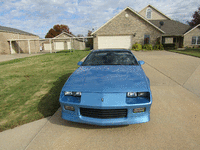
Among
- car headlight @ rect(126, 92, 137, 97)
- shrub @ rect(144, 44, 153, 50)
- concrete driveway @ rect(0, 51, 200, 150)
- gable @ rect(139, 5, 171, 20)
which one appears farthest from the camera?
gable @ rect(139, 5, 171, 20)

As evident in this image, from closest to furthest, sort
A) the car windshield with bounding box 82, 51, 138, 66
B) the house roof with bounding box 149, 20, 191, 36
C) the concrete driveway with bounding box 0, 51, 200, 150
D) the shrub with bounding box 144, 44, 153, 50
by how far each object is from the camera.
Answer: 1. the concrete driveway with bounding box 0, 51, 200, 150
2. the car windshield with bounding box 82, 51, 138, 66
3. the shrub with bounding box 144, 44, 153, 50
4. the house roof with bounding box 149, 20, 191, 36

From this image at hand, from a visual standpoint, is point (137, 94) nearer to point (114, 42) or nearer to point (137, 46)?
point (137, 46)

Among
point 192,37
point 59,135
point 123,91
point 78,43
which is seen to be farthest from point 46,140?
point 78,43

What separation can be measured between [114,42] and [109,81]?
69.0 feet

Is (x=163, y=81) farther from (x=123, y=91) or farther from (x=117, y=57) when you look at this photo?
(x=123, y=91)

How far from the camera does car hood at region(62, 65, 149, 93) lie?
258cm

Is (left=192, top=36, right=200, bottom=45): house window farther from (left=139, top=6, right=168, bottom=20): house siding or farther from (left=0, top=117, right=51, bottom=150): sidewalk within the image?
(left=0, top=117, right=51, bottom=150): sidewalk

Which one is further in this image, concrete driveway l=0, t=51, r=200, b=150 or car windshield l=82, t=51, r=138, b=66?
car windshield l=82, t=51, r=138, b=66

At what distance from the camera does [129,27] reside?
23156mm

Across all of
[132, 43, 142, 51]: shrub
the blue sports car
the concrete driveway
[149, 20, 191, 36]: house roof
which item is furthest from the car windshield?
[149, 20, 191, 36]: house roof

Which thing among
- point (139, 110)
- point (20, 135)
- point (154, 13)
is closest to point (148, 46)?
point (154, 13)

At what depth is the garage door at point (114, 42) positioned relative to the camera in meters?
23.1

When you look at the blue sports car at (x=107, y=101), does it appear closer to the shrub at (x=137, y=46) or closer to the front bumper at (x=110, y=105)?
the front bumper at (x=110, y=105)

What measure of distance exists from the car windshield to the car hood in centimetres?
46
